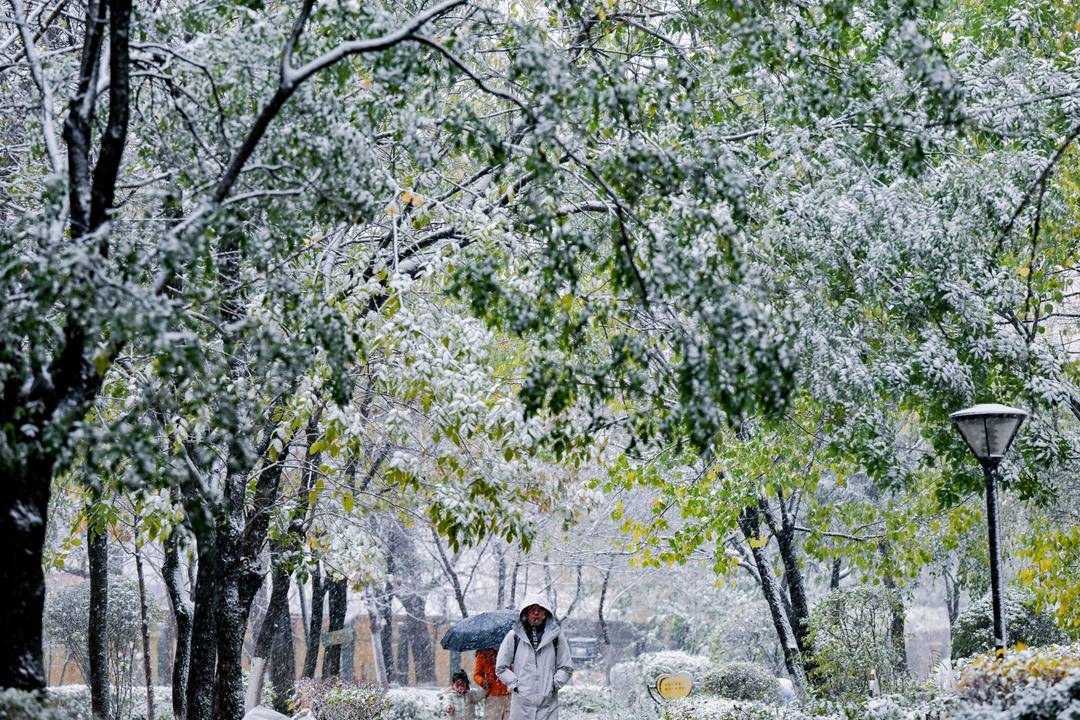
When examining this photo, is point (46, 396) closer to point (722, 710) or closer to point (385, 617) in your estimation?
point (722, 710)

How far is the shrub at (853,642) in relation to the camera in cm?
1410

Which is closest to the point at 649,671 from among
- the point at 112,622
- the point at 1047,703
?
the point at 112,622

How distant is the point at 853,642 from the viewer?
1446cm

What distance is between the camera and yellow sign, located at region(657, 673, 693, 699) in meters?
16.4

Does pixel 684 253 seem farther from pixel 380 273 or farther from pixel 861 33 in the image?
pixel 861 33

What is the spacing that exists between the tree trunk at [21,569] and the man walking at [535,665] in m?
6.08

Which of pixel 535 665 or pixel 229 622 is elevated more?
pixel 229 622

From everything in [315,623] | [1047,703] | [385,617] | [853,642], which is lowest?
[385,617]

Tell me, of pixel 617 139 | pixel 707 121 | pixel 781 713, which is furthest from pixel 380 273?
pixel 781 713

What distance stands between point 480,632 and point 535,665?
246 inches

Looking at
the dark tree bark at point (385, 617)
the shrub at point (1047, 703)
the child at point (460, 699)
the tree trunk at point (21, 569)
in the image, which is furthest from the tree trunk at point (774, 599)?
the dark tree bark at point (385, 617)

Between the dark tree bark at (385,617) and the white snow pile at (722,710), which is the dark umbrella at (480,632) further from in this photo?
the dark tree bark at (385,617)

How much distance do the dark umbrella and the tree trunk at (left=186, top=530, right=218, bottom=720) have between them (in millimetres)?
6776

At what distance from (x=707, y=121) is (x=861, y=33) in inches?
75.9
